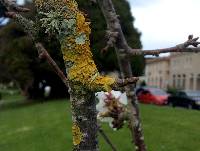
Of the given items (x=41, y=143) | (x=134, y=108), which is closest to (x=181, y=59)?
(x=41, y=143)

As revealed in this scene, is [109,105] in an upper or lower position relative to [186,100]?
upper

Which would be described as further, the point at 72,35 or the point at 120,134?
the point at 120,134

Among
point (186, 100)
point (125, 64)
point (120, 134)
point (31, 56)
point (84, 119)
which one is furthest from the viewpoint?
point (31, 56)

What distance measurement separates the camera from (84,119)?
7.24 ft

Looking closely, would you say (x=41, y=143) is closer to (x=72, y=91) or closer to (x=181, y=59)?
(x=72, y=91)

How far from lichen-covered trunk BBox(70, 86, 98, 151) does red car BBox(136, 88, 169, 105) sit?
127ft

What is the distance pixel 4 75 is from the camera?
53250 mm

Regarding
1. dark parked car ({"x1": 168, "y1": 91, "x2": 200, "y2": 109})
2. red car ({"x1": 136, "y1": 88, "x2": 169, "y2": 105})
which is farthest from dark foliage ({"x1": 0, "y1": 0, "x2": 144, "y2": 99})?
dark parked car ({"x1": 168, "y1": 91, "x2": 200, "y2": 109})

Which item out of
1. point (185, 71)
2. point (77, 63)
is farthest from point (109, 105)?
point (185, 71)

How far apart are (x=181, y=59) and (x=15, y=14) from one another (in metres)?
94.1

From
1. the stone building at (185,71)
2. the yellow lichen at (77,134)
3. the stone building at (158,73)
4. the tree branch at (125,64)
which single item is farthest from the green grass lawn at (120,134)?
the stone building at (158,73)

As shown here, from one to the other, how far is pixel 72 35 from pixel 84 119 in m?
0.31

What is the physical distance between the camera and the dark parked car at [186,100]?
36594mm

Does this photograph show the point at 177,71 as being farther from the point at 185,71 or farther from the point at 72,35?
the point at 72,35
